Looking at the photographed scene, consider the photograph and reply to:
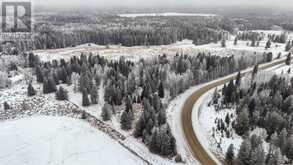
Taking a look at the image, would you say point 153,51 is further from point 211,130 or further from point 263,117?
point 263,117

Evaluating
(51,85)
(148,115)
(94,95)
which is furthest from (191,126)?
(51,85)

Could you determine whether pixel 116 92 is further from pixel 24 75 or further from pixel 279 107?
pixel 24 75

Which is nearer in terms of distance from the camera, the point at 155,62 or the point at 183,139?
the point at 183,139

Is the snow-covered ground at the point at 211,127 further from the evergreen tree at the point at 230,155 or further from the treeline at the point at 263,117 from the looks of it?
the evergreen tree at the point at 230,155

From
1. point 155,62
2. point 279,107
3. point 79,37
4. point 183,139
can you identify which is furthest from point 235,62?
point 79,37

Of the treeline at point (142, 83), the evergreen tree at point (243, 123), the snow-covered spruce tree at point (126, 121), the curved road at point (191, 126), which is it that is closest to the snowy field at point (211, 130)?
the curved road at point (191, 126)

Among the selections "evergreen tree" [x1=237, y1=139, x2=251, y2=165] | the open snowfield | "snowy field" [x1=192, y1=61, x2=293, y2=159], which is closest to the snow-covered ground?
"snowy field" [x1=192, y1=61, x2=293, y2=159]

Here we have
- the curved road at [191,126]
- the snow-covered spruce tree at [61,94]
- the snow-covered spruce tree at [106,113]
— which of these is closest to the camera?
the curved road at [191,126]

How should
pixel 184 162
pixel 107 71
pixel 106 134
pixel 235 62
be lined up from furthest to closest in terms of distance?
pixel 235 62 < pixel 107 71 < pixel 106 134 < pixel 184 162
